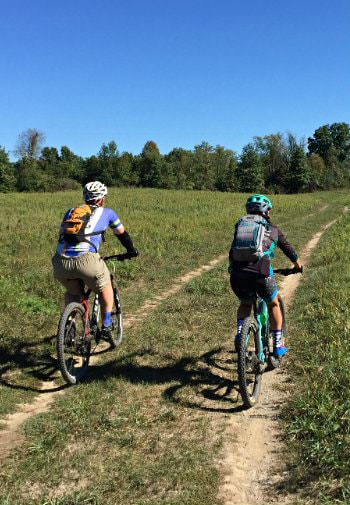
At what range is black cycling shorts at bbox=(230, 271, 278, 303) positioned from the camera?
15.1 ft

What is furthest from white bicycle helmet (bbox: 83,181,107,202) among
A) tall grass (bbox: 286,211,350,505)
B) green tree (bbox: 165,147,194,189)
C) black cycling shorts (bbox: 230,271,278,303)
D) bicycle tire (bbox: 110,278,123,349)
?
green tree (bbox: 165,147,194,189)

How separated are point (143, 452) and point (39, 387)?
2046 millimetres

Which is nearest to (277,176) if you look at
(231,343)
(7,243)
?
(7,243)

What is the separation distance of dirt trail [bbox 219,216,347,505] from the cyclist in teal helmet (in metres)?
0.84

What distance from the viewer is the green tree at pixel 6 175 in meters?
69.9

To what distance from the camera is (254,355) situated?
15.2 feet

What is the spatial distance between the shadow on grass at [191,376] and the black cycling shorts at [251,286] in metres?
1.22

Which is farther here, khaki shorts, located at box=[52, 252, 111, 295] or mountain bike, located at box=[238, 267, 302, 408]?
khaki shorts, located at box=[52, 252, 111, 295]

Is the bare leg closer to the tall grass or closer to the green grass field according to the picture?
the green grass field

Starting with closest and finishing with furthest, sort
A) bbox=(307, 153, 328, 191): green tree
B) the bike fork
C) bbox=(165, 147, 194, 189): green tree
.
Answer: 1. the bike fork
2. bbox=(307, 153, 328, 191): green tree
3. bbox=(165, 147, 194, 189): green tree

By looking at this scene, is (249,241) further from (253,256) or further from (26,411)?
(26,411)

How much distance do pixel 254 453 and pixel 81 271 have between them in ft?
9.48

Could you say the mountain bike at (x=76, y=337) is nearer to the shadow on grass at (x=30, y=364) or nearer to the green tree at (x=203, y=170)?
the shadow on grass at (x=30, y=364)

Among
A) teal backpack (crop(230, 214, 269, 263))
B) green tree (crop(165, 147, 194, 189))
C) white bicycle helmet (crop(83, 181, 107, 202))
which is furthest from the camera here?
green tree (crop(165, 147, 194, 189))
